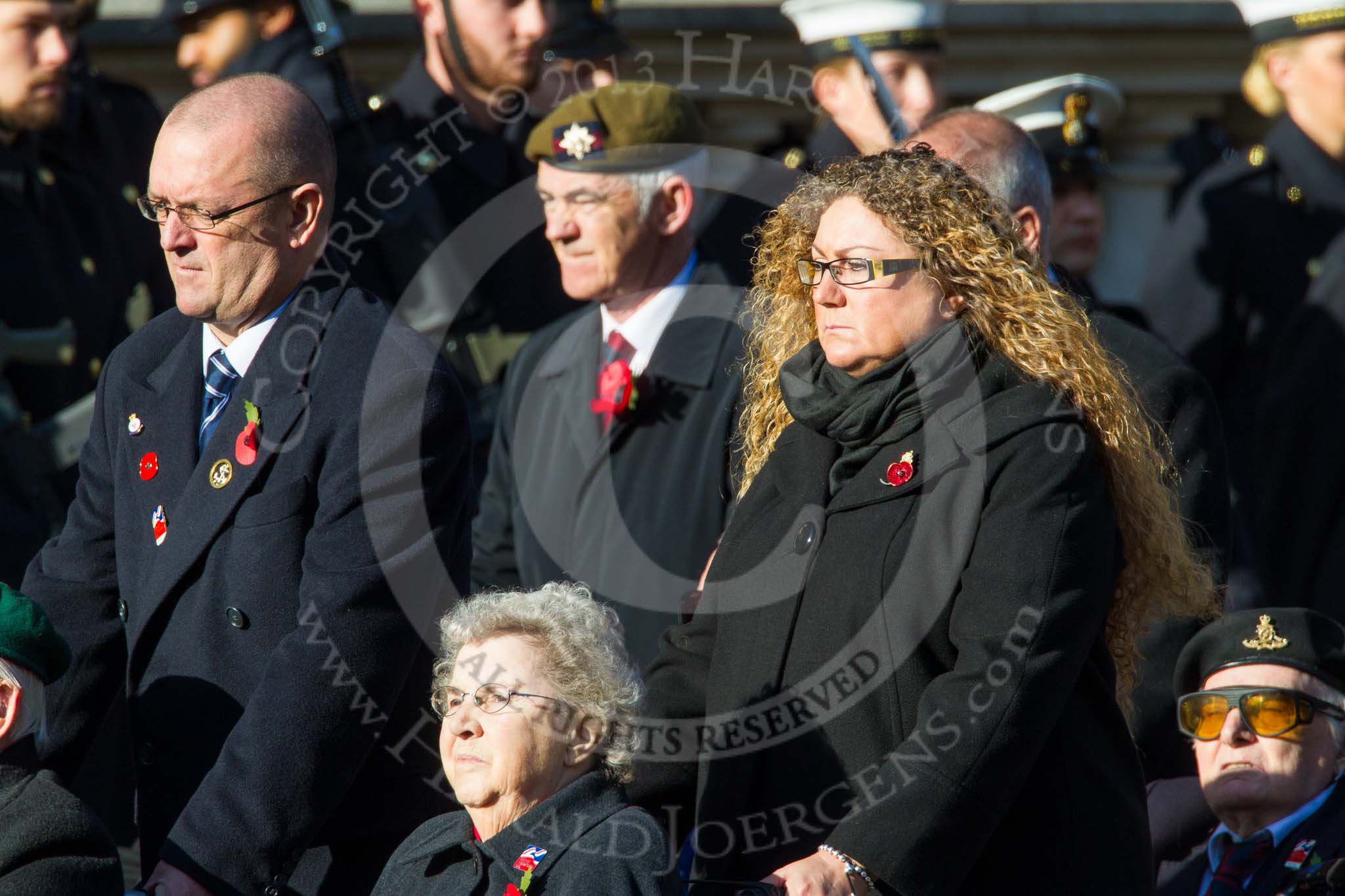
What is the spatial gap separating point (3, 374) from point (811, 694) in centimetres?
346

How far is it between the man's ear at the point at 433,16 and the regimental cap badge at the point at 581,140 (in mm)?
1456

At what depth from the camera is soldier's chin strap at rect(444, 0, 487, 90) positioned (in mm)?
6625

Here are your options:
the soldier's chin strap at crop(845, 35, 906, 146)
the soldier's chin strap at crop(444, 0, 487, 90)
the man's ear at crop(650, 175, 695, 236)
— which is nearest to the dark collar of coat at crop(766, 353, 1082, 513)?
the man's ear at crop(650, 175, 695, 236)

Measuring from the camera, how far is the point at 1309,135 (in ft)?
23.0

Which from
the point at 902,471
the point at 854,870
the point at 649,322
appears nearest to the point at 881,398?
the point at 902,471

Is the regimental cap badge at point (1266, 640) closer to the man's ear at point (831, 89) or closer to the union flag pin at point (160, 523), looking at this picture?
the union flag pin at point (160, 523)

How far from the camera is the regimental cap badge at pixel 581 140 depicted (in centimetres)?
535

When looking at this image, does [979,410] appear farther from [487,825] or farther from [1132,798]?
[487,825]

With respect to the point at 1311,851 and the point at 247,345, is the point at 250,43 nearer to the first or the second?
the point at 247,345

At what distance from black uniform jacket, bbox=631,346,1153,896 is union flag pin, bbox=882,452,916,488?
0.01 m

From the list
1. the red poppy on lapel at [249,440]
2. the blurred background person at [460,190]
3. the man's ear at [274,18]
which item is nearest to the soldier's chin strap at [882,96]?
the blurred background person at [460,190]

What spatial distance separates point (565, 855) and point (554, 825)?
6cm

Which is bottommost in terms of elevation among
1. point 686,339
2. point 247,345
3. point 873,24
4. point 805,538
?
point 805,538

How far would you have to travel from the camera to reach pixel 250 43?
7.04 m
